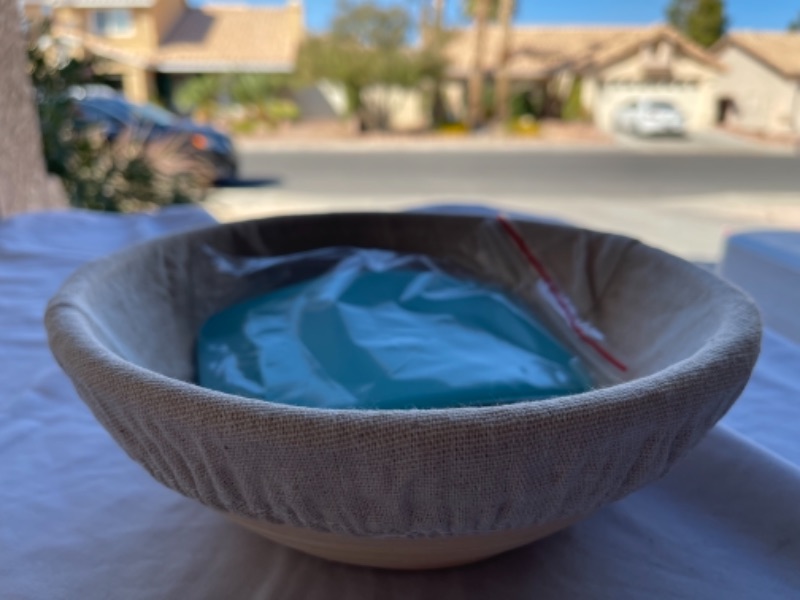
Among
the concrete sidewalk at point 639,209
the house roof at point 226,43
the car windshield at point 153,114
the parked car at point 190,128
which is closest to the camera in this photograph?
the concrete sidewalk at point 639,209

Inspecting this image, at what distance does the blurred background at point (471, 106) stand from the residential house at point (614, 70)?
0.03 metres

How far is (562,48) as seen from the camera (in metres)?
13.4

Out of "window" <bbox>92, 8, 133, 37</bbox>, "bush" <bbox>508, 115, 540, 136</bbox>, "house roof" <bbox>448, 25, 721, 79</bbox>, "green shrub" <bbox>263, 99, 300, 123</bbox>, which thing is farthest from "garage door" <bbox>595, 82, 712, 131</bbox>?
"window" <bbox>92, 8, 133, 37</bbox>

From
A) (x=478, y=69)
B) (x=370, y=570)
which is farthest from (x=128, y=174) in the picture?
(x=478, y=69)

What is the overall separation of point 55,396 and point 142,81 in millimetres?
12287

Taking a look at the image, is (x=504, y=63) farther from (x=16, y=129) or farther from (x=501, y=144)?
(x=16, y=129)

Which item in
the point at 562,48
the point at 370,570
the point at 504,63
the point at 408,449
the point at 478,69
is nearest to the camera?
the point at 408,449

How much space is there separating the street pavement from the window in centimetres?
475

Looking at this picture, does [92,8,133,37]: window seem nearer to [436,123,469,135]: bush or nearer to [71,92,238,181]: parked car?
[436,123,469,135]: bush

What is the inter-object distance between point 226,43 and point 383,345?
13025 millimetres

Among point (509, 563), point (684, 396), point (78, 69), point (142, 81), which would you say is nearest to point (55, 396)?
point (509, 563)

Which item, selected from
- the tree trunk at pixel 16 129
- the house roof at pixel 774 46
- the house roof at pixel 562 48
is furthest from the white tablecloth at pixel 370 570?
the house roof at pixel 774 46

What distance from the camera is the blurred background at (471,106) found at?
5570 mm

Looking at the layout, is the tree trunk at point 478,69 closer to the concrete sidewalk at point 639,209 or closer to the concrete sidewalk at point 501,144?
the concrete sidewalk at point 501,144
